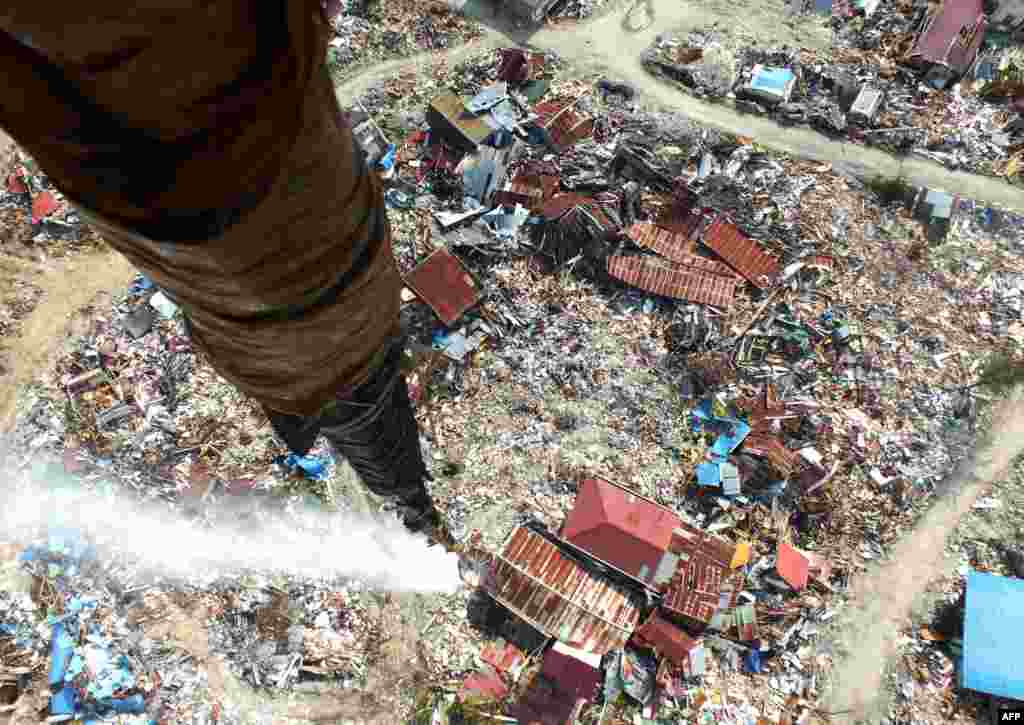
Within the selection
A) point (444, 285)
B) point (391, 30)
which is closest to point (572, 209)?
point (444, 285)

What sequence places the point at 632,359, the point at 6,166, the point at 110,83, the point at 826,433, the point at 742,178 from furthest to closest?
the point at 742,178 < the point at 6,166 < the point at 632,359 < the point at 826,433 < the point at 110,83

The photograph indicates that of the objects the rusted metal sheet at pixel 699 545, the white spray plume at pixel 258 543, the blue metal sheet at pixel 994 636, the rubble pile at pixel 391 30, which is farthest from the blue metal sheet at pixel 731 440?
the rubble pile at pixel 391 30

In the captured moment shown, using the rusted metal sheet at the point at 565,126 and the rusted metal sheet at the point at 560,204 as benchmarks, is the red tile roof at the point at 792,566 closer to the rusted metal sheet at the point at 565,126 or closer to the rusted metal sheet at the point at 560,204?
the rusted metal sheet at the point at 560,204

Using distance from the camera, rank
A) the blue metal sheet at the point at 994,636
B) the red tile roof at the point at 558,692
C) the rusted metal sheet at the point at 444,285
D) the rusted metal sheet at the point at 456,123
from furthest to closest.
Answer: the rusted metal sheet at the point at 456,123
the rusted metal sheet at the point at 444,285
the blue metal sheet at the point at 994,636
the red tile roof at the point at 558,692

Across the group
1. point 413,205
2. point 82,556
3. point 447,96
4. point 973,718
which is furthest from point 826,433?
point 82,556

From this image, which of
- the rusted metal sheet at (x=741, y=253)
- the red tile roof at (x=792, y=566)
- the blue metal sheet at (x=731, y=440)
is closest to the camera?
the red tile roof at (x=792, y=566)

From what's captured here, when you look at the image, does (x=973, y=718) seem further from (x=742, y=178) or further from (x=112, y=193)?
(x=112, y=193)

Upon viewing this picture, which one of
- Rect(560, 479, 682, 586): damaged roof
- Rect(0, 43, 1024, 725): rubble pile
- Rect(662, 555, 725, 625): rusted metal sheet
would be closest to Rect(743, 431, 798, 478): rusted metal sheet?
Rect(0, 43, 1024, 725): rubble pile
